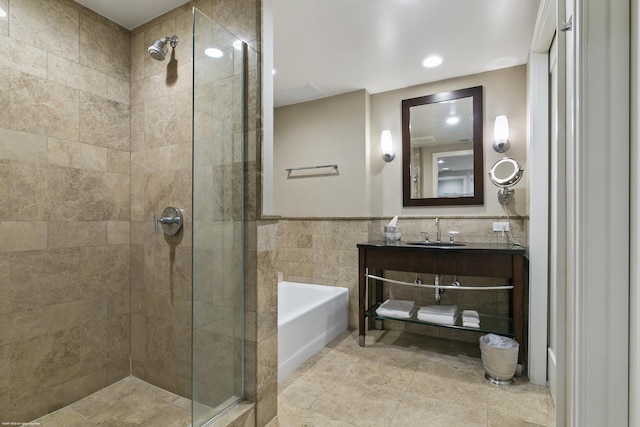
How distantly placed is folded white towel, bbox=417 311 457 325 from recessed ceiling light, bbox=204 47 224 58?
2.12 metres

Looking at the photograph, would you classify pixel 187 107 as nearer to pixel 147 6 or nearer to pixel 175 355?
pixel 147 6

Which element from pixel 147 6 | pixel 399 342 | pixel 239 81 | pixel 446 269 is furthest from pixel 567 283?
pixel 147 6

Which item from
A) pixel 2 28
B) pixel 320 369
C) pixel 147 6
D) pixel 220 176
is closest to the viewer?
pixel 220 176

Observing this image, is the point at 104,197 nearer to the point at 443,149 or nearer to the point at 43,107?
the point at 43,107

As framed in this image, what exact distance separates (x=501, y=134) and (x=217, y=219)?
2245 millimetres

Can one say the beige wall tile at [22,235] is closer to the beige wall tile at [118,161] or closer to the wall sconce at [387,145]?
the beige wall tile at [118,161]

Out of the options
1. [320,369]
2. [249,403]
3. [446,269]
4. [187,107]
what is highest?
[187,107]

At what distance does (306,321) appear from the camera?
2350 mm

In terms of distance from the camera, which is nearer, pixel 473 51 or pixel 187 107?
pixel 187 107

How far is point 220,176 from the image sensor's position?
1.42 metres

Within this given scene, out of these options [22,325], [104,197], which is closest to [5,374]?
[22,325]

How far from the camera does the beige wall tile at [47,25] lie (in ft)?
5.20

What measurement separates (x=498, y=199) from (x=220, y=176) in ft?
7.14

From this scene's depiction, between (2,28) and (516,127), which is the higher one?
(2,28)
